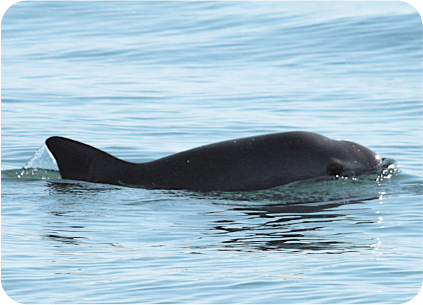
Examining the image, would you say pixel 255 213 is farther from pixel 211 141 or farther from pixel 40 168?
pixel 211 141

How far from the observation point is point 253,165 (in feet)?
37.9

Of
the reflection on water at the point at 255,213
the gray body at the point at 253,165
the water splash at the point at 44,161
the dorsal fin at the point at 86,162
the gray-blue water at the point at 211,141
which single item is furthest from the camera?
the water splash at the point at 44,161

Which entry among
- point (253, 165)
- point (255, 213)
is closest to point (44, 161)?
point (253, 165)

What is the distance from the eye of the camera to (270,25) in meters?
31.8

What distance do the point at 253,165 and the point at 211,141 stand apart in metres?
4.24

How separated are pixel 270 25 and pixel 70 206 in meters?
21.9

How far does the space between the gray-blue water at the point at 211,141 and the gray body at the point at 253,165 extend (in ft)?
0.78

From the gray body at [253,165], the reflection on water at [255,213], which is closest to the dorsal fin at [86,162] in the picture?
the gray body at [253,165]

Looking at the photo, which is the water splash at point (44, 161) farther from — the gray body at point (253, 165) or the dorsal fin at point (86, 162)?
the gray body at point (253, 165)

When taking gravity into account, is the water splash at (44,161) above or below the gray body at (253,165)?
above

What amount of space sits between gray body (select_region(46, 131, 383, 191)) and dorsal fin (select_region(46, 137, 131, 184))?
72 millimetres

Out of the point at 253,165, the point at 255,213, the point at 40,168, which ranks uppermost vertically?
the point at 40,168

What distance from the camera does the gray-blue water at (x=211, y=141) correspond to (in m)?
7.27

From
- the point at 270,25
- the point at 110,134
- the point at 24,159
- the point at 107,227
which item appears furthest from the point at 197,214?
the point at 270,25
